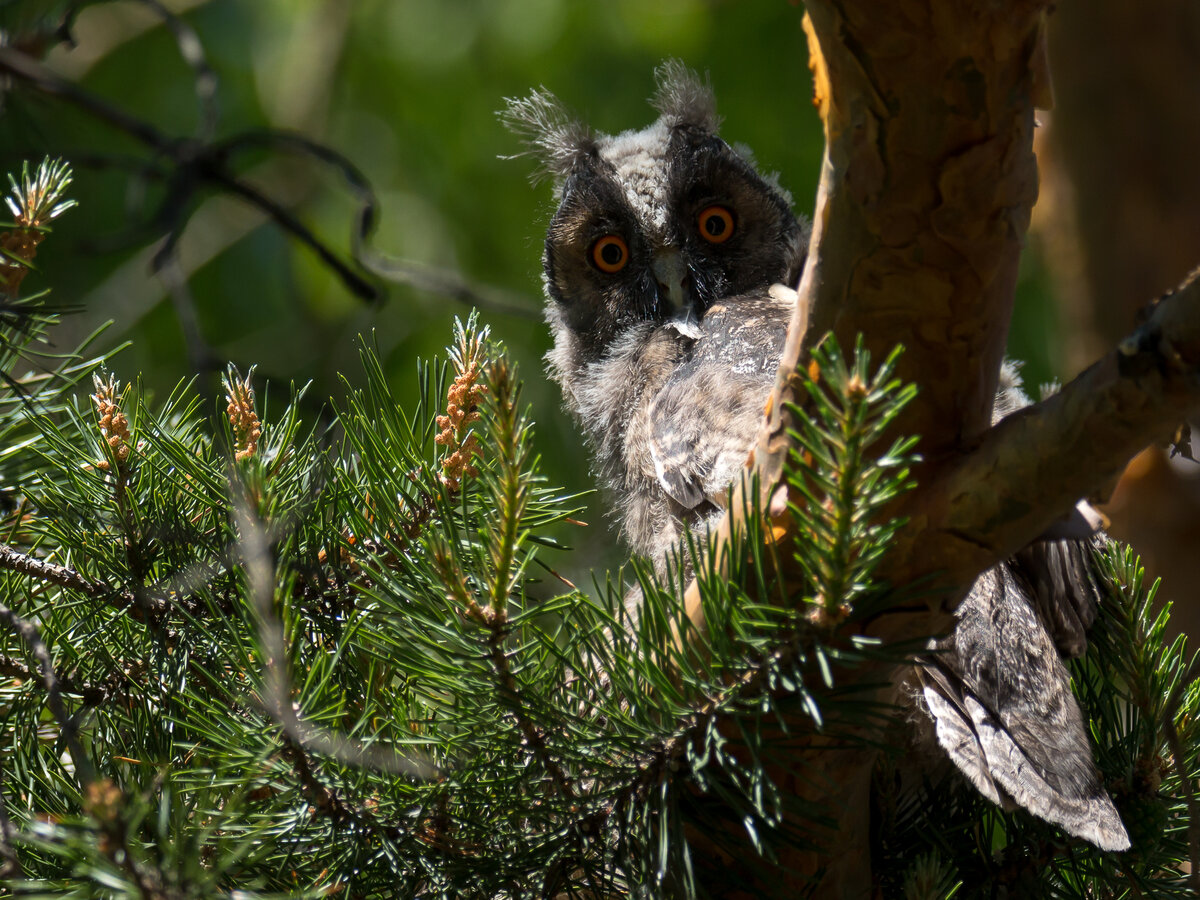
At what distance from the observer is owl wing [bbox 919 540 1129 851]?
104 centimetres

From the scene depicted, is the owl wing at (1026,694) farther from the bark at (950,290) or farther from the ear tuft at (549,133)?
the ear tuft at (549,133)

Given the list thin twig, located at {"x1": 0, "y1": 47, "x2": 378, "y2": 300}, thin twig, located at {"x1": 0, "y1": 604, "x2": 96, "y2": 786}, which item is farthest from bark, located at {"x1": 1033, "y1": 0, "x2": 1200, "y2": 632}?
thin twig, located at {"x1": 0, "y1": 604, "x2": 96, "y2": 786}

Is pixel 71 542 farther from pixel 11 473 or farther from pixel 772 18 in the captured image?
pixel 772 18

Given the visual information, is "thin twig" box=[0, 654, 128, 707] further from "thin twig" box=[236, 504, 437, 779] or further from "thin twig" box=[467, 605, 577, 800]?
"thin twig" box=[467, 605, 577, 800]

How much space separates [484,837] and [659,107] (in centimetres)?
201

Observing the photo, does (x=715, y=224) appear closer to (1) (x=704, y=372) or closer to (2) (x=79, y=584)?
→ (1) (x=704, y=372)

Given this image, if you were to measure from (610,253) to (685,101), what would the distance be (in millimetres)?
469

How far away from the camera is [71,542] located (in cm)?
115

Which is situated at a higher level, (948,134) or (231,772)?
(948,134)

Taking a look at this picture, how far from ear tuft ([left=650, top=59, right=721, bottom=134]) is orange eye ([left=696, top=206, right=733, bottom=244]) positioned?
28 cm

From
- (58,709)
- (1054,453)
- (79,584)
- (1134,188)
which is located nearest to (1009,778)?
(1054,453)

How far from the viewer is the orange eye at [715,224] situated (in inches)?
88.0

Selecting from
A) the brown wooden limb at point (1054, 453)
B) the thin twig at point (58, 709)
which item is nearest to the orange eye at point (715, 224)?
the brown wooden limb at point (1054, 453)

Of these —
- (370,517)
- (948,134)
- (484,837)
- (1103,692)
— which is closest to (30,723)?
(370,517)
